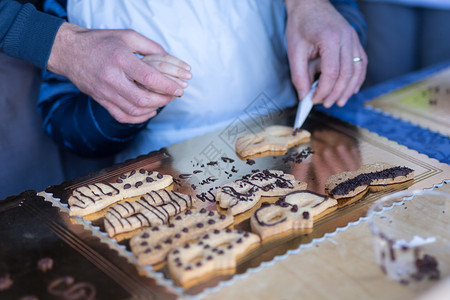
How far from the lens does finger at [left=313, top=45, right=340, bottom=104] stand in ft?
5.47

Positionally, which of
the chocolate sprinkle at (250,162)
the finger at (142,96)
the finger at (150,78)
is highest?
the finger at (150,78)

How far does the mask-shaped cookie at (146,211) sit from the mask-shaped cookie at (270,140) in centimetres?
35

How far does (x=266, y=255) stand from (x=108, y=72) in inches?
28.3

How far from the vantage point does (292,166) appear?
1.46 m

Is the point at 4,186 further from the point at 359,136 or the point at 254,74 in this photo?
the point at 359,136

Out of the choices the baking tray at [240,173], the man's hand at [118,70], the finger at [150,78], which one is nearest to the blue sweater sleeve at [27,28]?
the man's hand at [118,70]

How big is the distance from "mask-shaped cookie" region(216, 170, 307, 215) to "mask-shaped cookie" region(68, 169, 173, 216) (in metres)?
0.19

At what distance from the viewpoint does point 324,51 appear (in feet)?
5.49

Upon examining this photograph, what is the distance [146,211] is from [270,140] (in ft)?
1.80

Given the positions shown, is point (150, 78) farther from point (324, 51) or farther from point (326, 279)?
point (326, 279)

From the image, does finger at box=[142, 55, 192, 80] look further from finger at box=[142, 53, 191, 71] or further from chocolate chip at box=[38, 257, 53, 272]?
chocolate chip at box=[38, 257, 53, 272]

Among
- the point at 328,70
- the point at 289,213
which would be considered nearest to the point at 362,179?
the point at 289,213

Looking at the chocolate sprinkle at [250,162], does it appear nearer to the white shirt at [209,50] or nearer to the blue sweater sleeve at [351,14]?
the white shirt at [209,50]

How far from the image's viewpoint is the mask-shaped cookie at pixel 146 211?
44.8 inches
